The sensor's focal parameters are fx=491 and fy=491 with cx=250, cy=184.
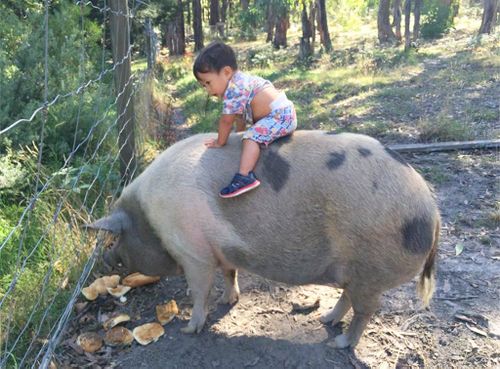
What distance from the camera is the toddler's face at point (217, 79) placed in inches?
126

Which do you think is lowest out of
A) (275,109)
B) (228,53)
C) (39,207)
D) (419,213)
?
(39,207)

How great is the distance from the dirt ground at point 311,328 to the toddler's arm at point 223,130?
125 cm

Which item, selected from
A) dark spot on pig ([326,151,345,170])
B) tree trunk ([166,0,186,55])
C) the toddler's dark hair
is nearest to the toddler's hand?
the toddler's dark hair

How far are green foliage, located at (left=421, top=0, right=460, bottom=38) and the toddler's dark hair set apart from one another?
20.4 m

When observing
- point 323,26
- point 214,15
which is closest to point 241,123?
point 323,26

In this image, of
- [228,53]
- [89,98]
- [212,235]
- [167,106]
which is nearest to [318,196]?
[212,235]

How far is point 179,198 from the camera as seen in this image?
9.92ft

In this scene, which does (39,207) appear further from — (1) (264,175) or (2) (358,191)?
(2) (358,191)

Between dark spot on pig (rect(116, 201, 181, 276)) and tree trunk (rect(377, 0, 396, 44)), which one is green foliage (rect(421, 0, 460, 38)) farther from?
dark spot on pig (rect(116, 201, 181, 276))

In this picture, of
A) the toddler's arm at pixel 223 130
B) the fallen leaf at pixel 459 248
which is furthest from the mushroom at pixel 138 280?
the fallen leaf at pixel 459 248

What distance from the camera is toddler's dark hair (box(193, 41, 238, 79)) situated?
124 inches

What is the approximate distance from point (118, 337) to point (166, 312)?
14.7 inches

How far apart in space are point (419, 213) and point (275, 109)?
1086 mm

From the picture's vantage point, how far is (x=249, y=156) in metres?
2.96
